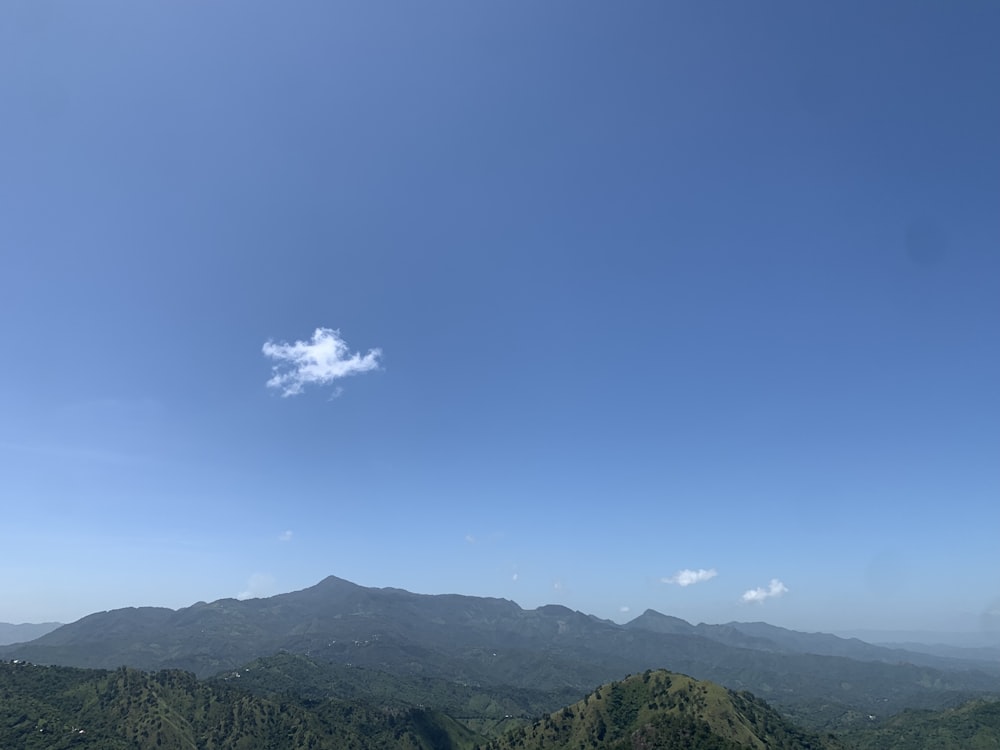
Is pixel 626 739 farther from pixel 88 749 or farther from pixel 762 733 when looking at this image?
pixel 88 749

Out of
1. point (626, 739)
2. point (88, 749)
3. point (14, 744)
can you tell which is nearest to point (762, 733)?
point (626, 739)

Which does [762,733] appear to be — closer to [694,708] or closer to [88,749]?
[694,708]

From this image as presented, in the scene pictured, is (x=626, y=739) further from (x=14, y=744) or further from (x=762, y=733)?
(x=14, y=744)

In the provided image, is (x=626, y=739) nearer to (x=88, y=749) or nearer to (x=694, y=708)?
(x=694, y=708)

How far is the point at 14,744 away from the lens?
193m

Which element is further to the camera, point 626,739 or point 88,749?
point 88,749

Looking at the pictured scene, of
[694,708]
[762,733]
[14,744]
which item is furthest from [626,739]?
[14,744]

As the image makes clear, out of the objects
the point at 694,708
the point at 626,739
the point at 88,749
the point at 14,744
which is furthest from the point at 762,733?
the point at 14,744

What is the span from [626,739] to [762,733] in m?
49.3

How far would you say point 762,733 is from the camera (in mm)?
195625

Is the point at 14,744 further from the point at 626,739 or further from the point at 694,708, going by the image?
the point at 694,708

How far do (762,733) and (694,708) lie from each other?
25.9 metres

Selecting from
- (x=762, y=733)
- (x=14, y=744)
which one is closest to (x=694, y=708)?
(x=762, y=733)

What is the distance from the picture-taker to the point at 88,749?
655 feet
